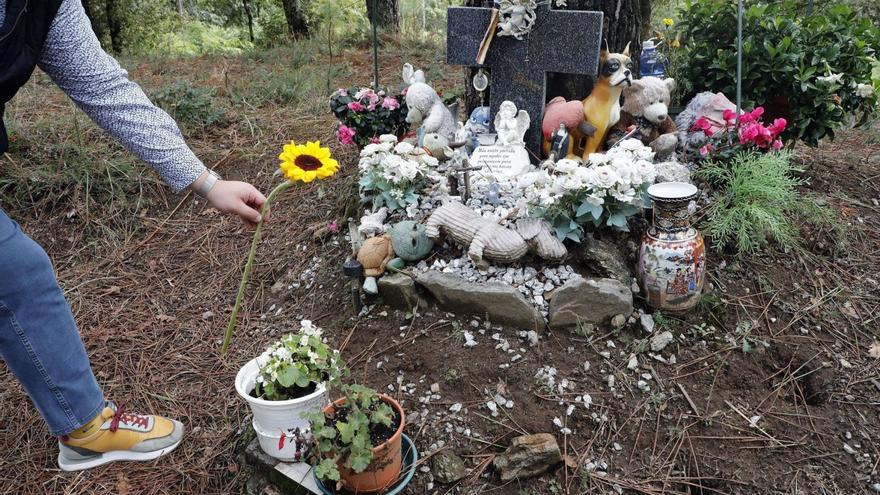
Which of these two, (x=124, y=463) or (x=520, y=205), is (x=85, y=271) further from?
(x=520, y=205)

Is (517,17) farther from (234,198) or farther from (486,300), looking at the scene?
(234,198)

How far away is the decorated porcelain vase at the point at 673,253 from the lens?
101 inches

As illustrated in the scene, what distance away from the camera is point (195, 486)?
2207 millimetres

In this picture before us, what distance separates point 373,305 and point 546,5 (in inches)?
69.7

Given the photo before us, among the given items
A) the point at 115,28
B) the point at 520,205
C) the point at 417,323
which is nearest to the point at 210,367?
the point at 417,323

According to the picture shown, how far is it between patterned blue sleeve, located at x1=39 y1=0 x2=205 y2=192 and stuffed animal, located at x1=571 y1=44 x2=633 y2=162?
77.7 inches

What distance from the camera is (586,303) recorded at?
2.56m

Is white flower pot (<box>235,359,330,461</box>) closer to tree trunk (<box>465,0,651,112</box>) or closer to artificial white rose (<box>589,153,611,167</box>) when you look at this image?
artificial white rose (<box>589,153,611,167</box>)

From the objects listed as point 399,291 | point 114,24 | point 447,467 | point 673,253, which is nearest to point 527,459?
point 447,467

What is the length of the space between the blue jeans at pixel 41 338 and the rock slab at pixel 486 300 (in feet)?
4.24

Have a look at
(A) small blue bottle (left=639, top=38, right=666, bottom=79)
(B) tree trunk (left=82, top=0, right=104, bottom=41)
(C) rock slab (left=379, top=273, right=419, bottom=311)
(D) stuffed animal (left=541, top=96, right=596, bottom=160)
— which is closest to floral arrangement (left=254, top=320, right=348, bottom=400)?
(C) rock slab (left=379, top=273, right=419, bottom=311)

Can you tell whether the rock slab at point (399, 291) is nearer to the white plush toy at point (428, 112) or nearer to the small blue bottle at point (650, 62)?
the white plush toy at point (428, 112)

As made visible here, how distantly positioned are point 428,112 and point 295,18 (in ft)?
20.3

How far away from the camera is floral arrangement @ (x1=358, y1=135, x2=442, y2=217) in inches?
118
